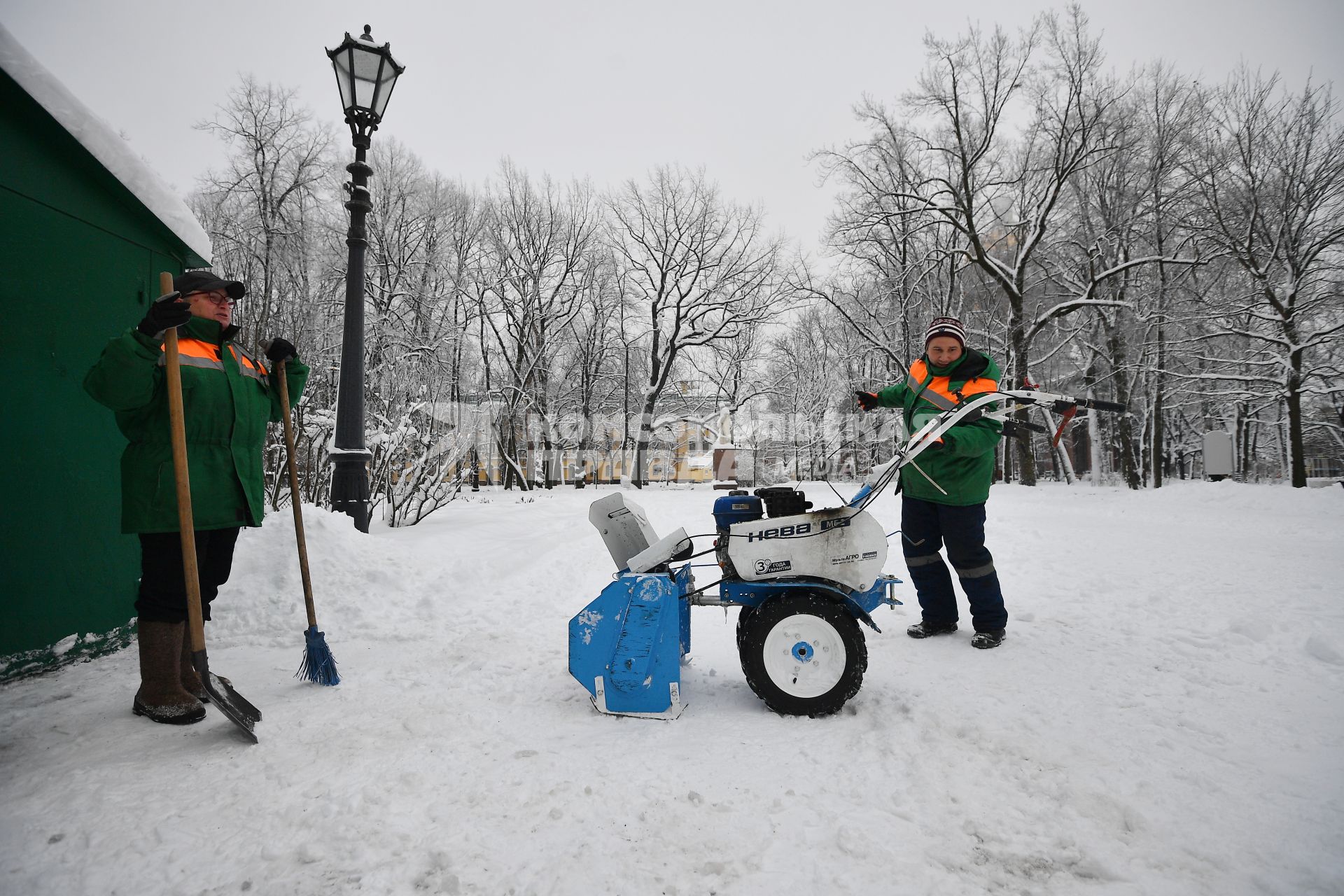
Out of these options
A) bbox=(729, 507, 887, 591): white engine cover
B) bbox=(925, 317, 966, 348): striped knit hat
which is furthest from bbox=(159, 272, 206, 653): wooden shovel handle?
bbox=(925, 317, 966, 348): striped knit hat

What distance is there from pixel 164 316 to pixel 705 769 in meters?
2.80

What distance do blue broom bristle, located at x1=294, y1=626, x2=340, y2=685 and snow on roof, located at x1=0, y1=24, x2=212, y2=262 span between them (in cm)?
290

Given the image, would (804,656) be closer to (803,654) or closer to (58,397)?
(803,654)

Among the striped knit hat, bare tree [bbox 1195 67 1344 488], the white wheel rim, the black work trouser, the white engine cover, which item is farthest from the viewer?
bare tree [bbox 1195 67 1344 488]

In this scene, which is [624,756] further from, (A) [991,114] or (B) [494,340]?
(B) [494,340]

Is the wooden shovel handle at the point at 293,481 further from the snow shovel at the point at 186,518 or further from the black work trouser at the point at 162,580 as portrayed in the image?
the snow shovel at the point at 186,518

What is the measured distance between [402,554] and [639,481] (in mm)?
17577

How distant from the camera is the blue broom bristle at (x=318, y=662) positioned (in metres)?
3.16

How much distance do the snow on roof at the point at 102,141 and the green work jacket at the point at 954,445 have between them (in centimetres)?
502

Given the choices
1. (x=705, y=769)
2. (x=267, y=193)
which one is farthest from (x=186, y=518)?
(x=267, y=193)

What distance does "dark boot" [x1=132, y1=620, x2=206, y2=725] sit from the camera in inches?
105

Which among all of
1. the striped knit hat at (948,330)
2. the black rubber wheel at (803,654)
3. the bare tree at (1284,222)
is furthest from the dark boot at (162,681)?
the bare tree at (1284,222)

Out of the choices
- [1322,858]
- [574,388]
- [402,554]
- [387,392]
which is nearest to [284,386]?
[402,554]

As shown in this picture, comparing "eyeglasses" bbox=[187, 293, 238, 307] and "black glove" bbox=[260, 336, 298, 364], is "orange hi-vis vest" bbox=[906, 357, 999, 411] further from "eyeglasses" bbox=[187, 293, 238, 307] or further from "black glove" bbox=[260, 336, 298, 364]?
"eyeglasses" bbox=[187, 293, 238, 307]
